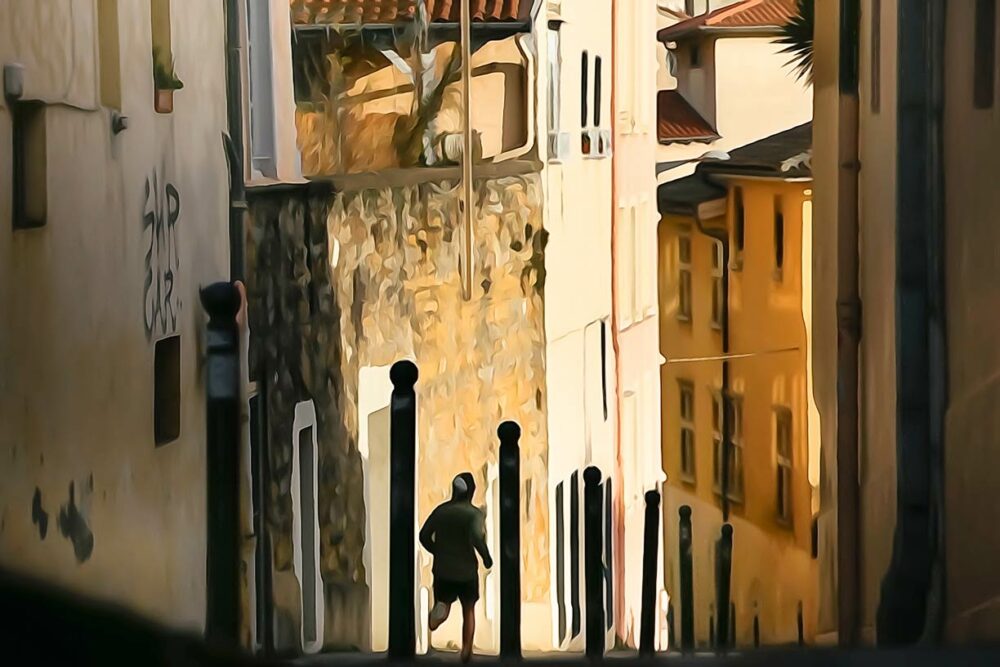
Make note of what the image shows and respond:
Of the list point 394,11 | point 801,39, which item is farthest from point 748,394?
point 394,11

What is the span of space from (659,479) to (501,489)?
292mm

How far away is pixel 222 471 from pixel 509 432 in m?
0.53

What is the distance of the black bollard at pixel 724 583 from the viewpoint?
2742mm

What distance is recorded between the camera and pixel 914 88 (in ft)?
9.02

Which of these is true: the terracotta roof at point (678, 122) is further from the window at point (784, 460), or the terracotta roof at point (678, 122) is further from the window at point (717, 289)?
the window at point (784, 460)

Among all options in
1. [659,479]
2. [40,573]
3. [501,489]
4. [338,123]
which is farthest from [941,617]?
[40,573]

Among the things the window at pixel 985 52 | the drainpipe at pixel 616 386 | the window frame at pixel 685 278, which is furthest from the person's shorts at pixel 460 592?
the window at pixel 985 52

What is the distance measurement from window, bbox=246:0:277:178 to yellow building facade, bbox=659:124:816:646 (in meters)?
0.72

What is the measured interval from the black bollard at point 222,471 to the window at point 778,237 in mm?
977

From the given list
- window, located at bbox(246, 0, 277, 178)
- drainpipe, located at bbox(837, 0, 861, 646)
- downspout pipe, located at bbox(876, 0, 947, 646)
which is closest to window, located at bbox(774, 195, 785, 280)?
drainpipe, located at bbox(837, 0, 861, 646)

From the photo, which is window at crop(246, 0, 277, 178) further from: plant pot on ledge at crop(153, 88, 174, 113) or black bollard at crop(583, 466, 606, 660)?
black bollard at crop(583, 466, 606, 660)

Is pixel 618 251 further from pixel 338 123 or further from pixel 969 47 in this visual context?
pixel 969 47

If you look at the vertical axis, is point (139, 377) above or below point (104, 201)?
Result: below

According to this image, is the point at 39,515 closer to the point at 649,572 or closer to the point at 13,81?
the point at 13,81
